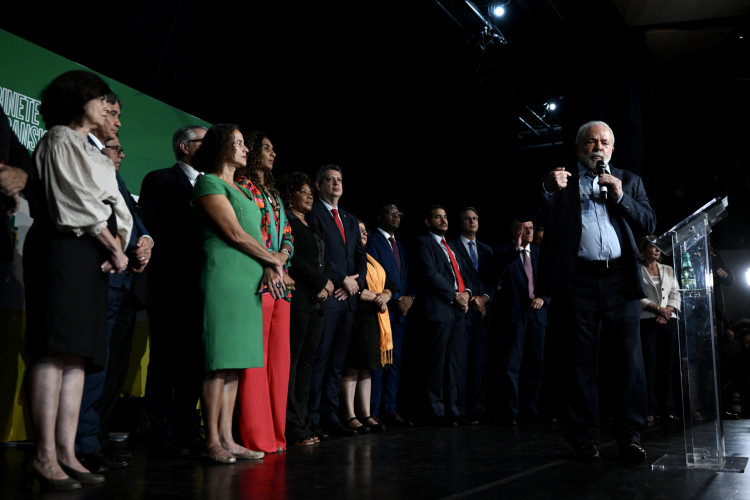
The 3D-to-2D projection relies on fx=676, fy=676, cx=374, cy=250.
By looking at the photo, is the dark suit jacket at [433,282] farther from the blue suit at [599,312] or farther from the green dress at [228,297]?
the green dress at [228,297]

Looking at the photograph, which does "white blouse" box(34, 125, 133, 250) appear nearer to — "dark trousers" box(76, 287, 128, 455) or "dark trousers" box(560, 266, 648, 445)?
"dark trousers" box(76, 287, 128, 455)

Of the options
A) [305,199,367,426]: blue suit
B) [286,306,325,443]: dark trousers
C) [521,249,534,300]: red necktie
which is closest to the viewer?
[286,306,325,443]: dark trousers

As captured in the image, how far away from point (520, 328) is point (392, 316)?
1.14 metres

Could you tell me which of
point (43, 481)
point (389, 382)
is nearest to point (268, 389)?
point (43, 481)

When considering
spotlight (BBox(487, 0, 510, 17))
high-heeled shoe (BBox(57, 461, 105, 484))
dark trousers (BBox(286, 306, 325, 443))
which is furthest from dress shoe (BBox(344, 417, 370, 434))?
spotlight (BBox(487, 0, 510, 17))

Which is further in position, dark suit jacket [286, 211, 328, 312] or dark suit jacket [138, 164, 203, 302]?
dark suit jacket [286, 211, 328, 312]

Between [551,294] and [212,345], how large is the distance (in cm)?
156

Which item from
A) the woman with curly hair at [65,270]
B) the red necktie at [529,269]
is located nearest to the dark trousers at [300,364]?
the woman with curly hair at [65,270]

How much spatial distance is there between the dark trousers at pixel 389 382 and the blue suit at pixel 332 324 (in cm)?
70

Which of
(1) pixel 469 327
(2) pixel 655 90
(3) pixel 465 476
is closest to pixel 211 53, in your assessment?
(1) pixel 469 327

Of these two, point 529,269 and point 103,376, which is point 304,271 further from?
point 529,269

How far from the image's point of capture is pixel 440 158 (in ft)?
26.4

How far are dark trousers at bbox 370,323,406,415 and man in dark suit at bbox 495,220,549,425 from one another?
3.06 feet

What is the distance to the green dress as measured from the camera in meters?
2.85
